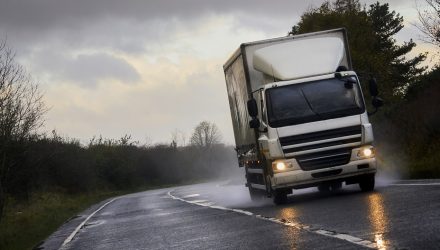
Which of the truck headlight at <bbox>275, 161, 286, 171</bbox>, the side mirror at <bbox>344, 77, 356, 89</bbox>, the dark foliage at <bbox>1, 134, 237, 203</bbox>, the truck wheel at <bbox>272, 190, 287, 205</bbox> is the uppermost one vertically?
the dark foliage at <bbox>1, 134, 237, 203</bbox>

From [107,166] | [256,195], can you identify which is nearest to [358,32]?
[256,195]

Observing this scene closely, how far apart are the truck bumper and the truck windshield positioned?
3.59 ft

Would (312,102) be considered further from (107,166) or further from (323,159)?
(107,166)

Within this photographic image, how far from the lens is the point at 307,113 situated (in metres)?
13.6

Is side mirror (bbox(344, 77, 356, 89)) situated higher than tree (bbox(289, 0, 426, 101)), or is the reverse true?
tree (bbox(289, 0, 426, 101))

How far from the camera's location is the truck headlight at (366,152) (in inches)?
537

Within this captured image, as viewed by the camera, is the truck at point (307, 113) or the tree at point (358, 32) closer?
the truck at point (307, 113)

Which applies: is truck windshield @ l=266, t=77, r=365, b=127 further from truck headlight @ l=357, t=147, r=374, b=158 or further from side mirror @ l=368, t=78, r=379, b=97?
truck headlight @ l=357, t=147, r=374, b=158

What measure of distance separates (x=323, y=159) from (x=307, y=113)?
3.46 feet

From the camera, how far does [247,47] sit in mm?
14562

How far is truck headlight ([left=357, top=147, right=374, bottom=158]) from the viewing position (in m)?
13.6

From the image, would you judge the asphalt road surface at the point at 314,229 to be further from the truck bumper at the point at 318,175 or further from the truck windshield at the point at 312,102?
the truck windshield at the point at 312,102

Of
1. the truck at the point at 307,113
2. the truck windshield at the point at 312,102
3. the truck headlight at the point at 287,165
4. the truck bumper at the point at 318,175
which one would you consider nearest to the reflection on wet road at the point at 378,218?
the truck bumper at the point at 318,175

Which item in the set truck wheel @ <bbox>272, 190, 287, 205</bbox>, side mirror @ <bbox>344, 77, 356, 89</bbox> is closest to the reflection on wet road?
truck wheel @ <bbox>272, 190, 287, 205</bbox>
